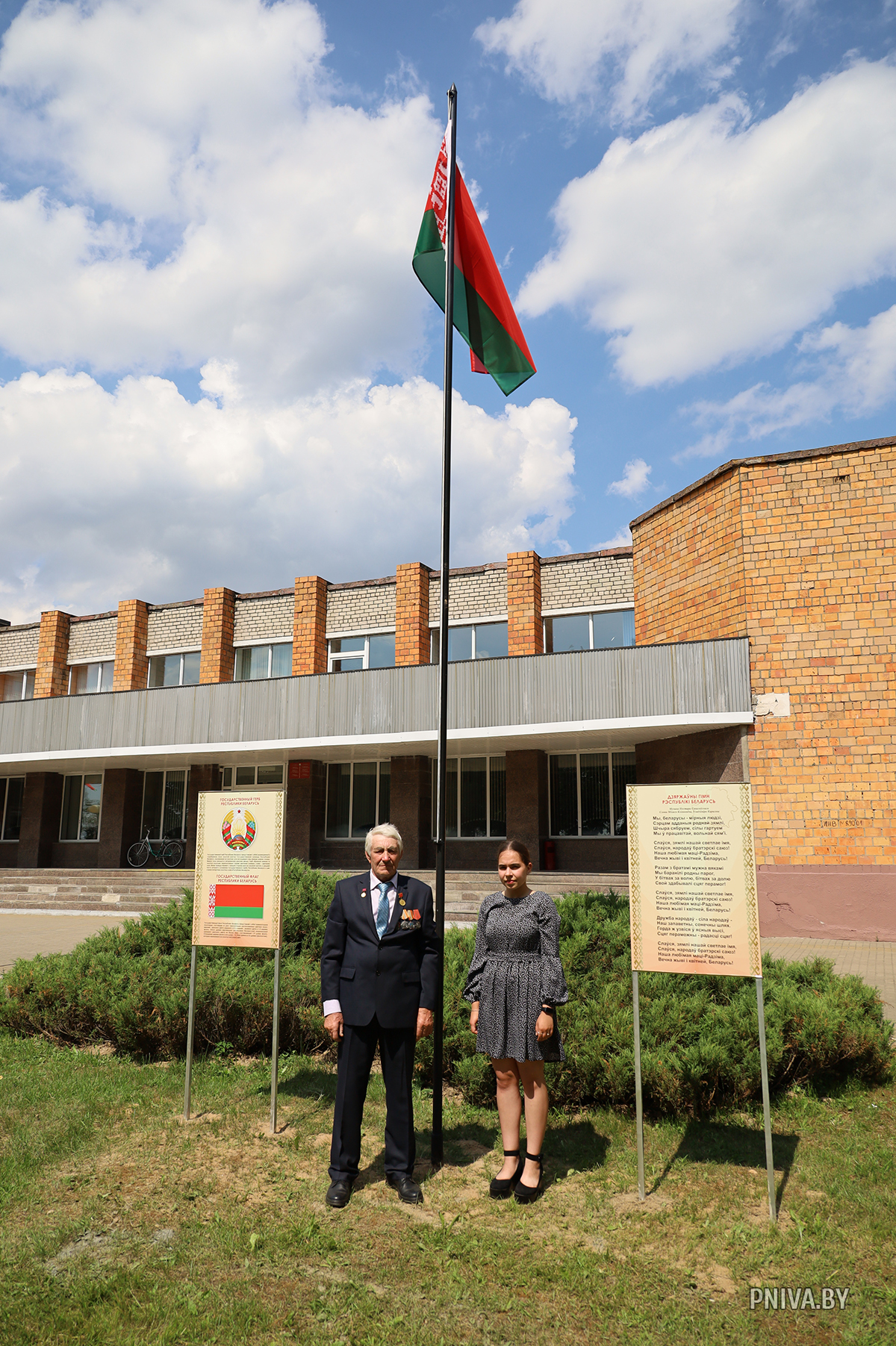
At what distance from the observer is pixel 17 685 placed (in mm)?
27953

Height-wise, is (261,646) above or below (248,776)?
above

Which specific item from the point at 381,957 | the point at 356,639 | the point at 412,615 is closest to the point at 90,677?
the point at 356,639

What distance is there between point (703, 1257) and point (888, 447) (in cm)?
1350

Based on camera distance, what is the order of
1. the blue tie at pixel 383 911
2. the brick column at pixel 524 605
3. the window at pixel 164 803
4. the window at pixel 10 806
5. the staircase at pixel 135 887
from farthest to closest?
the window at pixel 10 806 < the window at pixel 164 803 < the brick column at pixel 524 605 < the staircase at pixel 135 887 < the blue tie at pixel 383 911

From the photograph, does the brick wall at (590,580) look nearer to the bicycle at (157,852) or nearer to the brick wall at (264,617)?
the brick wall at (264,617)

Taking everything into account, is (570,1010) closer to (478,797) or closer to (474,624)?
(478,797)

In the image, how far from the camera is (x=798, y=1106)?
5.19m

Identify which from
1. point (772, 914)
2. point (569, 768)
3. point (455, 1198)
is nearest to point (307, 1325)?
point (455, 1198)

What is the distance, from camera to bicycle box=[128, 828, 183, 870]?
873 inches

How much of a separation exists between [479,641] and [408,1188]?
1736cm

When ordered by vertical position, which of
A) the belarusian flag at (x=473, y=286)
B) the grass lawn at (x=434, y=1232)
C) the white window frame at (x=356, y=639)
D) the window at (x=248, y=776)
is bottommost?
the grass lawn at (x=434, y=1232)

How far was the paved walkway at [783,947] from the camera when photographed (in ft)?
31.2

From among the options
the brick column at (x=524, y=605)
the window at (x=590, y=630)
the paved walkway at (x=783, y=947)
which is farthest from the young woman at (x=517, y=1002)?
the brick column at (x=524, y=605)

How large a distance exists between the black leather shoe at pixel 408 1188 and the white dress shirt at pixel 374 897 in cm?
84
